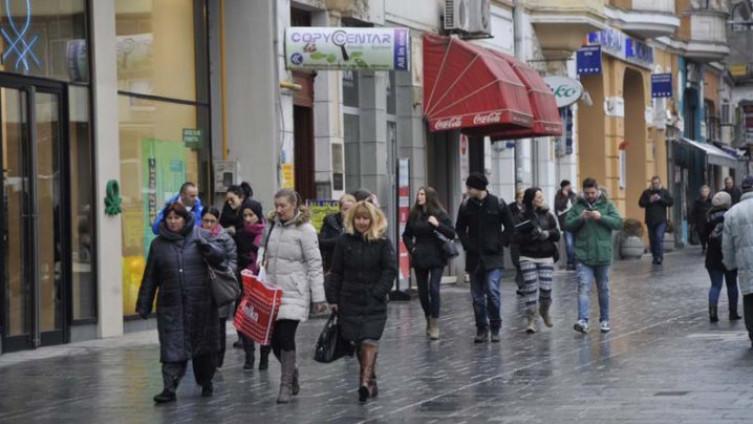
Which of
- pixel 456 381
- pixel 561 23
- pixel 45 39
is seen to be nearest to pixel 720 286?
pixel 456 381

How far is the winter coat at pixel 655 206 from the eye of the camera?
38.5m

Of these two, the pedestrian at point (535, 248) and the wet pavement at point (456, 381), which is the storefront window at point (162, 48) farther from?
the pedestrian at point (535, 248)

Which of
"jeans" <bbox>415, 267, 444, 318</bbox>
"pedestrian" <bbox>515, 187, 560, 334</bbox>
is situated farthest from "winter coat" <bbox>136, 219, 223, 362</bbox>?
"pedestrian" <bbox>515, 187, 560, 334</bbox>

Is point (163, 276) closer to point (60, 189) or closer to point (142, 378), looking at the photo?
point (142, 378)

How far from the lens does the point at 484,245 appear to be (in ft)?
63.7

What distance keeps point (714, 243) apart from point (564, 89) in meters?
14.7

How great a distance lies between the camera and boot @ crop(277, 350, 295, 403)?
1404 cm

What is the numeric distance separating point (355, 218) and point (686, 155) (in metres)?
40.8

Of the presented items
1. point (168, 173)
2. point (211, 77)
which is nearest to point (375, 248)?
point (168, 173)

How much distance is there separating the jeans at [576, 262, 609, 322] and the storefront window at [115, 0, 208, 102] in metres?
5.96

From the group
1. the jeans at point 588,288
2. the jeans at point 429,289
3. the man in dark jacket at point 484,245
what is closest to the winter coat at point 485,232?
the man in dark jacket at point 484,245

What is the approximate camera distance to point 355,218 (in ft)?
47.2

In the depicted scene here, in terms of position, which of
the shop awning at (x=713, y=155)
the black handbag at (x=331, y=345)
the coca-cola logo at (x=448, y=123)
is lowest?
the black handbag at (x=331, y=345)

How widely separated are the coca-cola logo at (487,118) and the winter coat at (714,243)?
8430mm
